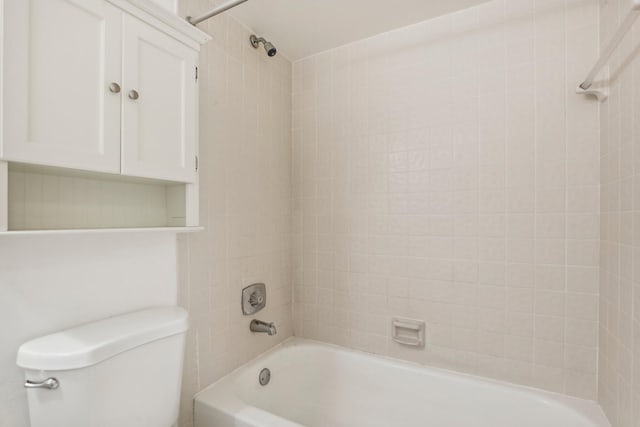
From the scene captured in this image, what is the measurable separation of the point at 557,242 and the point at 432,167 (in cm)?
64

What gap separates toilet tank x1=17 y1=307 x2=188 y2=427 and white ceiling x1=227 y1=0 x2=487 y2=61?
144cm

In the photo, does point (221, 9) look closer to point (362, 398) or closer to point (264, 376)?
point (264, 376)

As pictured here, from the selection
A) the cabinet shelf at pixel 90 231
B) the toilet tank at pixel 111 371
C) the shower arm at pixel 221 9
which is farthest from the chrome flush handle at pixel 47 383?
the shower arm at pixel 221 9

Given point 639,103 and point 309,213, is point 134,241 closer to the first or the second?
point 309,213

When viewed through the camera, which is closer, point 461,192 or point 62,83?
point 62,83

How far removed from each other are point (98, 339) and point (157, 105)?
737 mm

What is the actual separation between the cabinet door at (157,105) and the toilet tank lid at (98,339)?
475mm

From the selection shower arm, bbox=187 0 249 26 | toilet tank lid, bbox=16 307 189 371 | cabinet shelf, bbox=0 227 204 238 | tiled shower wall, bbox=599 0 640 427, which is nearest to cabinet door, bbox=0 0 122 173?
cabinet shelf, bbox=0 227 204 238

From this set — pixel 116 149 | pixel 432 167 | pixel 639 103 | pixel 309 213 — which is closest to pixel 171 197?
pixel 116 149

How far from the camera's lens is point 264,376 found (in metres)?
1.61

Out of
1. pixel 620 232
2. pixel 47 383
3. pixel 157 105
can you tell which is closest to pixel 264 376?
pixel 47 383

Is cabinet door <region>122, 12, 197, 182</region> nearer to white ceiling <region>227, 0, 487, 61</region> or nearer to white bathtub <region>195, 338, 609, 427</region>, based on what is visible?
white ceiling <region>227, 0, 487, 61</region>

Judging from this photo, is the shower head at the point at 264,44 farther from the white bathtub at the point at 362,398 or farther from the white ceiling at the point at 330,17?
the white bathtub at the point at 362,398

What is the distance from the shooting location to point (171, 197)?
48.5 inches
